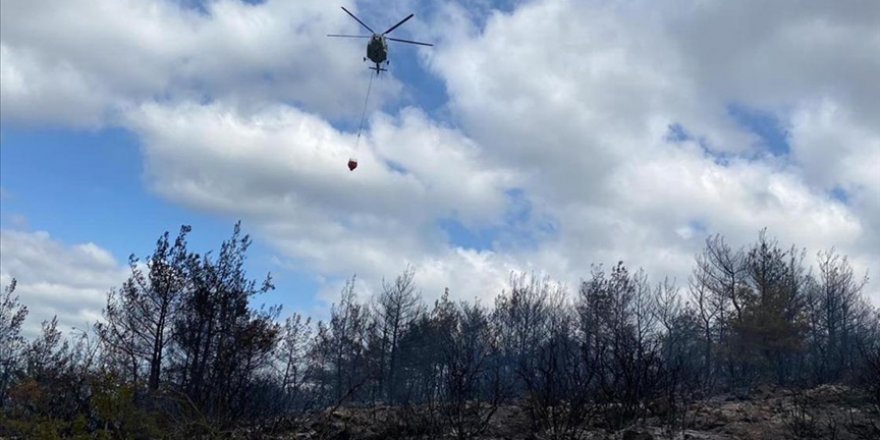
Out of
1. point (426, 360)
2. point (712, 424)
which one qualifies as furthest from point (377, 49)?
point (426, 360)

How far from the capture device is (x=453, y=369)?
55.7ft

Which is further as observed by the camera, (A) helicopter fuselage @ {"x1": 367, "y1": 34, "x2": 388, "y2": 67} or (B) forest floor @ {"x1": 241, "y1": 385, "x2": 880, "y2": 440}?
(A) helicopter fuselage @ {"x1": 367, "y1": 34, "x2": 388, "y2": 67}

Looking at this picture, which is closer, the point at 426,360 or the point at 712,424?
the point at 712,424

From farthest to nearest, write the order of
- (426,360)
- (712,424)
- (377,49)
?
1. (426,360)
2. (712,424)
3. (377,49)

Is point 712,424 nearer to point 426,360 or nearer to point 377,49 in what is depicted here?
point 377,49

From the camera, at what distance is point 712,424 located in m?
17.2

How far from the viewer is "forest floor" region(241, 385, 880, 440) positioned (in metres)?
15.6

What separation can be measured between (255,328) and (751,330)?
84.9 ft

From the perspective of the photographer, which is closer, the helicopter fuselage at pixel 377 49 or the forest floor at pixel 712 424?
the forest floor at pixel 712 424

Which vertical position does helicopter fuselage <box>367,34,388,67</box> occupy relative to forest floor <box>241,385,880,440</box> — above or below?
above

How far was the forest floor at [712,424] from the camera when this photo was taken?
1563cm

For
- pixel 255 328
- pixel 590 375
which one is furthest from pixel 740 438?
pixel 255 328

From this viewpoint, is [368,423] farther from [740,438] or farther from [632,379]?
[740,438]

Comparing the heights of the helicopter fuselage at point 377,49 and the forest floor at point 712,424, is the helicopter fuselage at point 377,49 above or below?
above
